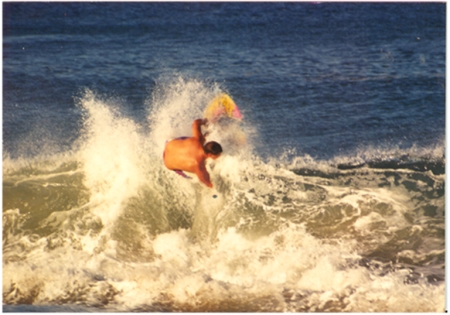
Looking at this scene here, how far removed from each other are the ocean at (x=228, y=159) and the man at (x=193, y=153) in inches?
37.6

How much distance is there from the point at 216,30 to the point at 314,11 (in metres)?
2.31

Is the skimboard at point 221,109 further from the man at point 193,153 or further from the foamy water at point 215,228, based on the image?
the man at point 193,153

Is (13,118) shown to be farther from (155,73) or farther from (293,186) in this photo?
(293,186)

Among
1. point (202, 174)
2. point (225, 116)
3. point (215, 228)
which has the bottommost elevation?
point (215, 228)

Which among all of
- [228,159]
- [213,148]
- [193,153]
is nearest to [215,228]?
[193,153]

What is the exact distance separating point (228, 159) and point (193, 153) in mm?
1982

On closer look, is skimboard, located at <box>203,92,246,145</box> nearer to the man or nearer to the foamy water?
the foamy water

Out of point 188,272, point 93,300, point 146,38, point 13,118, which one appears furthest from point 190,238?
point 146,38

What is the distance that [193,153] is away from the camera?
22.2 ft

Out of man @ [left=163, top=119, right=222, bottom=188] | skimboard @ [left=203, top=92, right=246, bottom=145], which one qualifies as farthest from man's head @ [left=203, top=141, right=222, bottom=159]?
skimboard @ [left=203, top=92, right=246, bottom=145]

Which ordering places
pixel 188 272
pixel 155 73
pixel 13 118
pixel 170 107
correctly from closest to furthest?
pixel 188 272, pixel 170 107, pixel 13 118, pixel 155 73

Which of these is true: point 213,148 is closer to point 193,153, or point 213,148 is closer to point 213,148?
point 213,148

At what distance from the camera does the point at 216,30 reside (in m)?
12.7

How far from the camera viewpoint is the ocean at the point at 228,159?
6.44m
